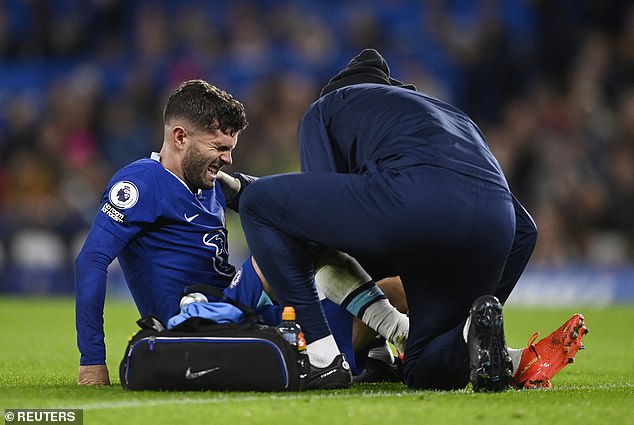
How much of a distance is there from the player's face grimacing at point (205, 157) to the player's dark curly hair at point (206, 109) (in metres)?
0.04

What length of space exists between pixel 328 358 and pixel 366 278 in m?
0.47

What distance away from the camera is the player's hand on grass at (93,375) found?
4.42 meters

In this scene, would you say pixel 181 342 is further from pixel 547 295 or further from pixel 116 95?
pixel 116 95

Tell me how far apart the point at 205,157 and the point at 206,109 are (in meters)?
0.20

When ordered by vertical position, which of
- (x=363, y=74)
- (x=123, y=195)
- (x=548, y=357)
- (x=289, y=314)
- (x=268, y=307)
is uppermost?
(x=363, y=74)

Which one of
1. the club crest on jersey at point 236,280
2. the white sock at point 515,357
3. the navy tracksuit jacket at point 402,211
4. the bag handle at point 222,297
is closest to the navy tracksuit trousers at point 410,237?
the navy tracksuit jacket at point 402,211

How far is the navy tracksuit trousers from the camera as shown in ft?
13.3

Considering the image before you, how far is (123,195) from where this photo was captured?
4566mm

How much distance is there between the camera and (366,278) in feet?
15.1

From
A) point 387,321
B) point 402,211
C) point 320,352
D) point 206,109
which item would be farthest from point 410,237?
point 206,109

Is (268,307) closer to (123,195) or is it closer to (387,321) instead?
(387,321)

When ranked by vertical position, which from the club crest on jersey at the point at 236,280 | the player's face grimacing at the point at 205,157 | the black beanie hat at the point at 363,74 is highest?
the black beanie hat at the point at 363,74

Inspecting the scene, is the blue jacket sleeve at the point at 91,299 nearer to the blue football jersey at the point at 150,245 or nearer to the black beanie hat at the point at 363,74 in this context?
the blue football jersey at the point at 150,245

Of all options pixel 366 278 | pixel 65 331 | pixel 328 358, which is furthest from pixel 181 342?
pixel 65 331
